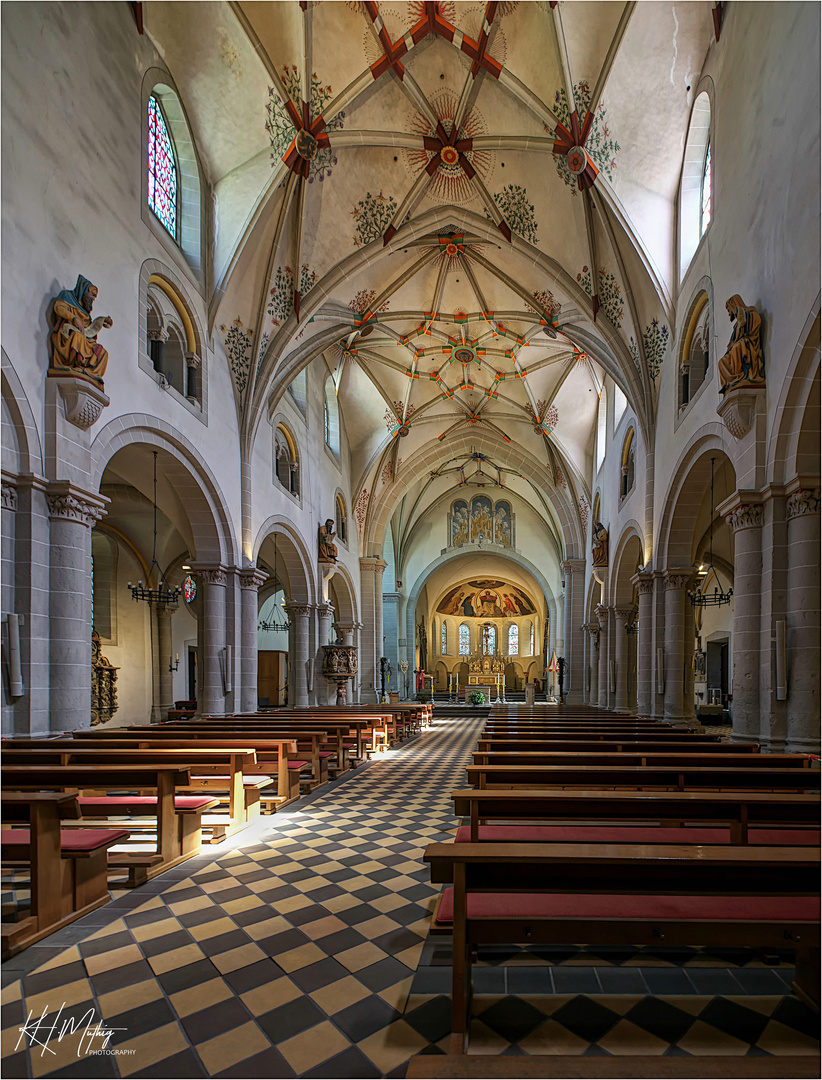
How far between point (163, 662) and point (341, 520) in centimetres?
820

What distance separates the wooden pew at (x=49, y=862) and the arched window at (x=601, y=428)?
63.1 ft

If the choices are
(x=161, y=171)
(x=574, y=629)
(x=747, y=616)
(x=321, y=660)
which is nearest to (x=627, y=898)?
(x=747, y=616)

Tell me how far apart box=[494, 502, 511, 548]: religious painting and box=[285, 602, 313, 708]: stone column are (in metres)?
17.5

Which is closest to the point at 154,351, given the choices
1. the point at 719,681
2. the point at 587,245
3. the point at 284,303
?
the point at 284,303

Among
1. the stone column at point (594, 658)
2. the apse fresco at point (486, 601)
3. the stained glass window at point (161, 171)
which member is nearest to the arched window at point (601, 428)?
the stone column at point (594, 658)

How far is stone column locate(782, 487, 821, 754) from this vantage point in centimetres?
753

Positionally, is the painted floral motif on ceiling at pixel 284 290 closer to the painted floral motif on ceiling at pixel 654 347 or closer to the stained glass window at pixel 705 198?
the painted floral motif on ceiling at pixel 654 347

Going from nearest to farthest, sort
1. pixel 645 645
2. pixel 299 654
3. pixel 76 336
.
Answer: pixel 76 336 → pixel 645 645 → pixel 299 654

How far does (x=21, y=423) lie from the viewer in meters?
7.74

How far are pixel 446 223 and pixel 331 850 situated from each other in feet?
47.6

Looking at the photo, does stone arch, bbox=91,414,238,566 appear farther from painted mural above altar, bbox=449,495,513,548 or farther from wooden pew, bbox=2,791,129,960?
painted mural above altar, bbox=449,495,513,548

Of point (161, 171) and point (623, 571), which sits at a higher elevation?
point (161, 171)

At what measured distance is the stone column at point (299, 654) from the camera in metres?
19.0

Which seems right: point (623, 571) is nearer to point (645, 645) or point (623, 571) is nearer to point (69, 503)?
point (645, 645)
